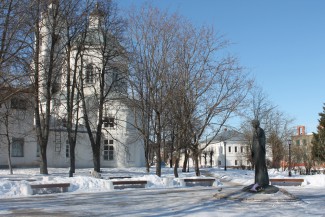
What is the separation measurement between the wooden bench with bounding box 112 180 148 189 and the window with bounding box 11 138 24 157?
2236 cm

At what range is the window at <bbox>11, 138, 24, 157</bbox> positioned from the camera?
4125 centimetres

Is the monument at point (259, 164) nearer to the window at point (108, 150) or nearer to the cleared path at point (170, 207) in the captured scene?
the cleared path at point (170, 207)

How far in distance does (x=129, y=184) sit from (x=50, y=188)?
4476 millimetres

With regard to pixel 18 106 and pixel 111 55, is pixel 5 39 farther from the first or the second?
pixel 18 106

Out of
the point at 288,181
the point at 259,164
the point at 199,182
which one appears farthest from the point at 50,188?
the point at 288,181

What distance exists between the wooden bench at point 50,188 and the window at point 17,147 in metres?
22.9

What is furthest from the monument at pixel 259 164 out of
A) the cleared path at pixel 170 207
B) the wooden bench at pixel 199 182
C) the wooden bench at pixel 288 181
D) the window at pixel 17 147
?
the window at pixel 17 147

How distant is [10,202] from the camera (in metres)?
15.5

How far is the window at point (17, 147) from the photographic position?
135ft

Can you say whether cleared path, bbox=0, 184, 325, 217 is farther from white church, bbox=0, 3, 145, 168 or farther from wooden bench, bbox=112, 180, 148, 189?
white church, bbox=0, 3, 145, 168

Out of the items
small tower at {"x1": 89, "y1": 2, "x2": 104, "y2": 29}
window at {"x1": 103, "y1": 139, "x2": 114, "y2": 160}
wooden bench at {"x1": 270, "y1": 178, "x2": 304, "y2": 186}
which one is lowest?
wooden bench at {"x1": 270, "y1": 178, "x2": 304, "y2": 186}

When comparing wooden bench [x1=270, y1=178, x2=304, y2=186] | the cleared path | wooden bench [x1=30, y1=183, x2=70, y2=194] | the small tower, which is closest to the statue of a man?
the cleared path

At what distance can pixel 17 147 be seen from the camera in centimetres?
4156

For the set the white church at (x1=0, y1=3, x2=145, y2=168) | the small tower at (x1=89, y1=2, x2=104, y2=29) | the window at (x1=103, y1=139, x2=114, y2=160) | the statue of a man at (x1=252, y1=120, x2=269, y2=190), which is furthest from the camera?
the window at (x1=103, y1=139, x2=114, y2=160)
